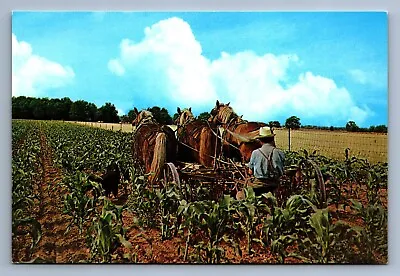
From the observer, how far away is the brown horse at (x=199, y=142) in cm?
336

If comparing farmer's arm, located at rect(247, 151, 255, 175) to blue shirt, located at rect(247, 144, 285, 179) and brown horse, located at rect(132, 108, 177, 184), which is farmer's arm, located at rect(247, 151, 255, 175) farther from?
brown horse, located at rect(132, 108, 177, 184)

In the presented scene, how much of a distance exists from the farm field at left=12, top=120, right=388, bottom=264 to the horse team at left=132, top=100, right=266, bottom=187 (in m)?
0.12

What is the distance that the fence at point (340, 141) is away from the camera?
330 centimetres

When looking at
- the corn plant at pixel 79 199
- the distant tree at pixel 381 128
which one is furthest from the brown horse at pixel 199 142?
the distant tree at pixel 381 128

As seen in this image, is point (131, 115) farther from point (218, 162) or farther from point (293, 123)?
point (293, 123)

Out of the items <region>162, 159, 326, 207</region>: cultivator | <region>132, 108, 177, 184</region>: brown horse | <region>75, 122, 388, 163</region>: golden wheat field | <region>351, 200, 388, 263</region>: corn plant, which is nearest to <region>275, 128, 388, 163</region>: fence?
<region>75, 122, 388, 163</region>: golden wheat field

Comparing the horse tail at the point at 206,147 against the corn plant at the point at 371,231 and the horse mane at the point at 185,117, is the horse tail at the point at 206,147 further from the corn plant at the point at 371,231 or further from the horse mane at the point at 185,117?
the corn plant at the point at 371,231

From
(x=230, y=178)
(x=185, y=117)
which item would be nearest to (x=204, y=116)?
(x=185, y=117)

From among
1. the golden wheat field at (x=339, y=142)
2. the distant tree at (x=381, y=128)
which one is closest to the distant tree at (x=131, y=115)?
the golden wheat field at (x=339, y=142)

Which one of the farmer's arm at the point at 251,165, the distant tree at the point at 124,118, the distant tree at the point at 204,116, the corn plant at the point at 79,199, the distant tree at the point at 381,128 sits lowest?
the corn plant at the point at 79,199

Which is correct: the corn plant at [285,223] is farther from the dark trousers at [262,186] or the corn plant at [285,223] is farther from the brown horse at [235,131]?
the brown horse at [235,131]

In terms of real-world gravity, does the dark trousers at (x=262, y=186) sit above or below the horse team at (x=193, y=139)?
below

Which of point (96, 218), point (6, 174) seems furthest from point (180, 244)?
point (6, 174)

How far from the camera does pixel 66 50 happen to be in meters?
3.35
